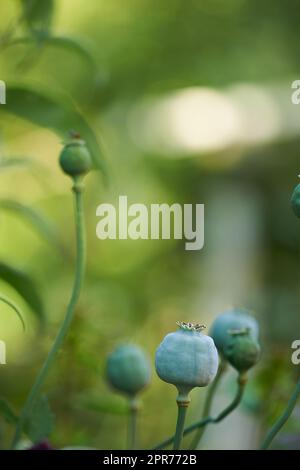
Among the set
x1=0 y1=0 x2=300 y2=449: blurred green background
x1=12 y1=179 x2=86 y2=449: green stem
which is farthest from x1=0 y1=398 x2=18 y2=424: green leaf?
x1=0 y1=0 x2=300 y2=449: blurred green background

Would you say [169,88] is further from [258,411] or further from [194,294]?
[258,411]

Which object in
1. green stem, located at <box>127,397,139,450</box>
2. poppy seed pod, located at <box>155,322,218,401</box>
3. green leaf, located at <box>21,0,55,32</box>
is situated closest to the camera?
poppy seed pod, located at <box>155,322,218,401</box>

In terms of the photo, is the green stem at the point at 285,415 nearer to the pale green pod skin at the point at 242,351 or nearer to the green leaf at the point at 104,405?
the pale green pod skin at the point at 242,351

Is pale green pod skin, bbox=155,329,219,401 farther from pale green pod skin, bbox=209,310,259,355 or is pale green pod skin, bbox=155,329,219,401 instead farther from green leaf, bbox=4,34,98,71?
green leaf, bbox=4,34,98,71

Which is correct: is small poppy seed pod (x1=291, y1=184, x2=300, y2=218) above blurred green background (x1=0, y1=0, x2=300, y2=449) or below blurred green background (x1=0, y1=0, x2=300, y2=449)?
below

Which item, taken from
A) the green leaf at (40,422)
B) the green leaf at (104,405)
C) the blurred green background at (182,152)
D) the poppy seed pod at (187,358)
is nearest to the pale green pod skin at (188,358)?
the poppy seed pod at (187,358)
